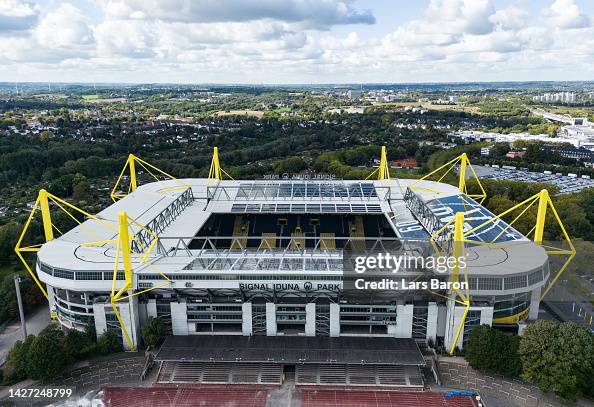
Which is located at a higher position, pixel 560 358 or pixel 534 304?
pixel 560 358

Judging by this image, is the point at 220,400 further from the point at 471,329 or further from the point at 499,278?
the point at 499,278

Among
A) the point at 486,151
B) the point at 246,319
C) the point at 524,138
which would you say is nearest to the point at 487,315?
the point at 246,319

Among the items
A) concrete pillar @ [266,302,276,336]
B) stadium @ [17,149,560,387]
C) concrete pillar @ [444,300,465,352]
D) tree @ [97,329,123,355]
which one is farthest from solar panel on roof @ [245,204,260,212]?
concrete pillar @ [444,300,465,352]

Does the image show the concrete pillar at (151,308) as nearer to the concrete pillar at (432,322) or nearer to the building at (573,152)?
the concrete pillar at (432,322)

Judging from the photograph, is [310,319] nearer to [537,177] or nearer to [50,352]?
[50,352]

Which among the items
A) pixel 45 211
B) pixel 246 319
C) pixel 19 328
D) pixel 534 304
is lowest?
pixel 19 328

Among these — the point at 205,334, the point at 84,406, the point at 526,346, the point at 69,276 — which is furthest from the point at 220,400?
the point at 526,346
